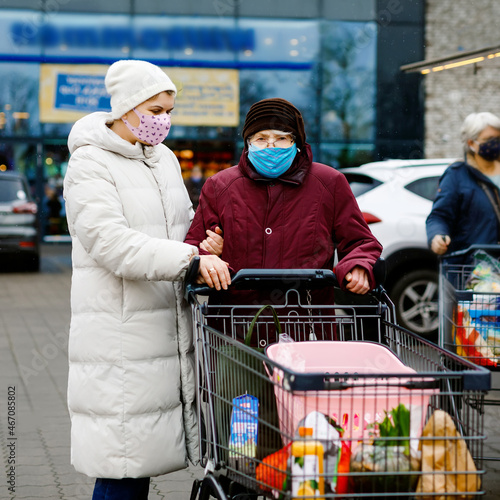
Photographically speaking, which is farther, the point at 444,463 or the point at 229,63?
the point at 229,63

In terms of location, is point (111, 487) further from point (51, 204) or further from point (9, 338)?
point (51, 204)

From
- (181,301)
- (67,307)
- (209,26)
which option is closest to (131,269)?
(181,301)

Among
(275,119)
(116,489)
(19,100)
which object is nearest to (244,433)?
(116,489)

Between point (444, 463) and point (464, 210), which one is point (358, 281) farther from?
point (464, 210)

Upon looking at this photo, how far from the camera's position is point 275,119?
11.1 feet

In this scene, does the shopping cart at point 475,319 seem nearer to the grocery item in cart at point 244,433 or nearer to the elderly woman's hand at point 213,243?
the elderly woman's hand at point 213,243

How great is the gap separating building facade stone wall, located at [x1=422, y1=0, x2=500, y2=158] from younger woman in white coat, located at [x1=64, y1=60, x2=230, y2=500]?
18.4m

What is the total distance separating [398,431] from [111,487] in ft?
4.50

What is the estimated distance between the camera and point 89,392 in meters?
3.34

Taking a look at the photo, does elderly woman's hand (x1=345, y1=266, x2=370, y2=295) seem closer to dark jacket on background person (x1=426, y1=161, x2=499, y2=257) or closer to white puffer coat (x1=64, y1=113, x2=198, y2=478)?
white puffer coat (x1=64, y1=113, x2=198, y2=478)

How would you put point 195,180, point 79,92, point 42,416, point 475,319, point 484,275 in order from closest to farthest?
point 475,319
point 484,275
point 42,416
point 79,92
point 195,180

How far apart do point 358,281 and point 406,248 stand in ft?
19.3

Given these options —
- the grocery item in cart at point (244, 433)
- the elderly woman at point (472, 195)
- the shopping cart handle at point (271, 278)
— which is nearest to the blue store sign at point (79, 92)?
the elderly woman at point (472, 195)

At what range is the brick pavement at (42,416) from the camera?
15.8ft
